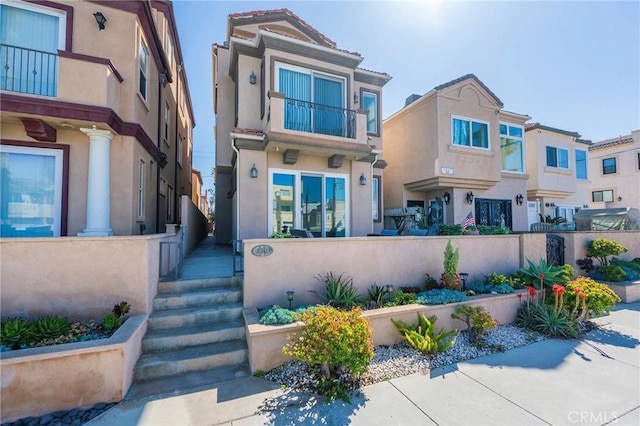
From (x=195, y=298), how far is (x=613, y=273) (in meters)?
12.8

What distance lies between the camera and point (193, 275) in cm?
621

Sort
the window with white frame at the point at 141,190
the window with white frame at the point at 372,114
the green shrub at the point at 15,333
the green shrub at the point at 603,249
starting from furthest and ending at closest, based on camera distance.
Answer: the window with white frame at the point at 372,114 → the green shrub at the point at 603,249 → the window with white frame at the point at 141,190 → the green shrub at the point at 15,333

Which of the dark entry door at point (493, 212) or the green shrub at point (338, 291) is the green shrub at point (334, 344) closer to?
the green shrub at point (338, 291)

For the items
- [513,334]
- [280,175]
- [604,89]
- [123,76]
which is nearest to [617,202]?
[604,89]

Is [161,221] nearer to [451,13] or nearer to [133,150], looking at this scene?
[133,150]

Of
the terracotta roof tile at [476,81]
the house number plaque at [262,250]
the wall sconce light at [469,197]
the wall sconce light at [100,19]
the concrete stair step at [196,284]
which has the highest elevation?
the terracotta roof tile at [476,81]

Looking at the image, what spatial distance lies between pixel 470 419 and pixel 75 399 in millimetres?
5068

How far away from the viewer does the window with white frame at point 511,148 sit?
47.5 feet

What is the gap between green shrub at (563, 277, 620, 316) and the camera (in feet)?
20.0

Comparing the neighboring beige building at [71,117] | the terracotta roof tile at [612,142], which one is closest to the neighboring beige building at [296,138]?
the neighboring beige building at [71,117]

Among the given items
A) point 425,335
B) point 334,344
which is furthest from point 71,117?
point 425,335

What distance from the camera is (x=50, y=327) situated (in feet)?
13.0

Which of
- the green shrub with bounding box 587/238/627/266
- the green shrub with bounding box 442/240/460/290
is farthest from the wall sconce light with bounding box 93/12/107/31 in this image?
the green shrub with bounding box 587/238/627/266

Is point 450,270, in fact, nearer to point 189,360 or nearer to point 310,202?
point 310,202
